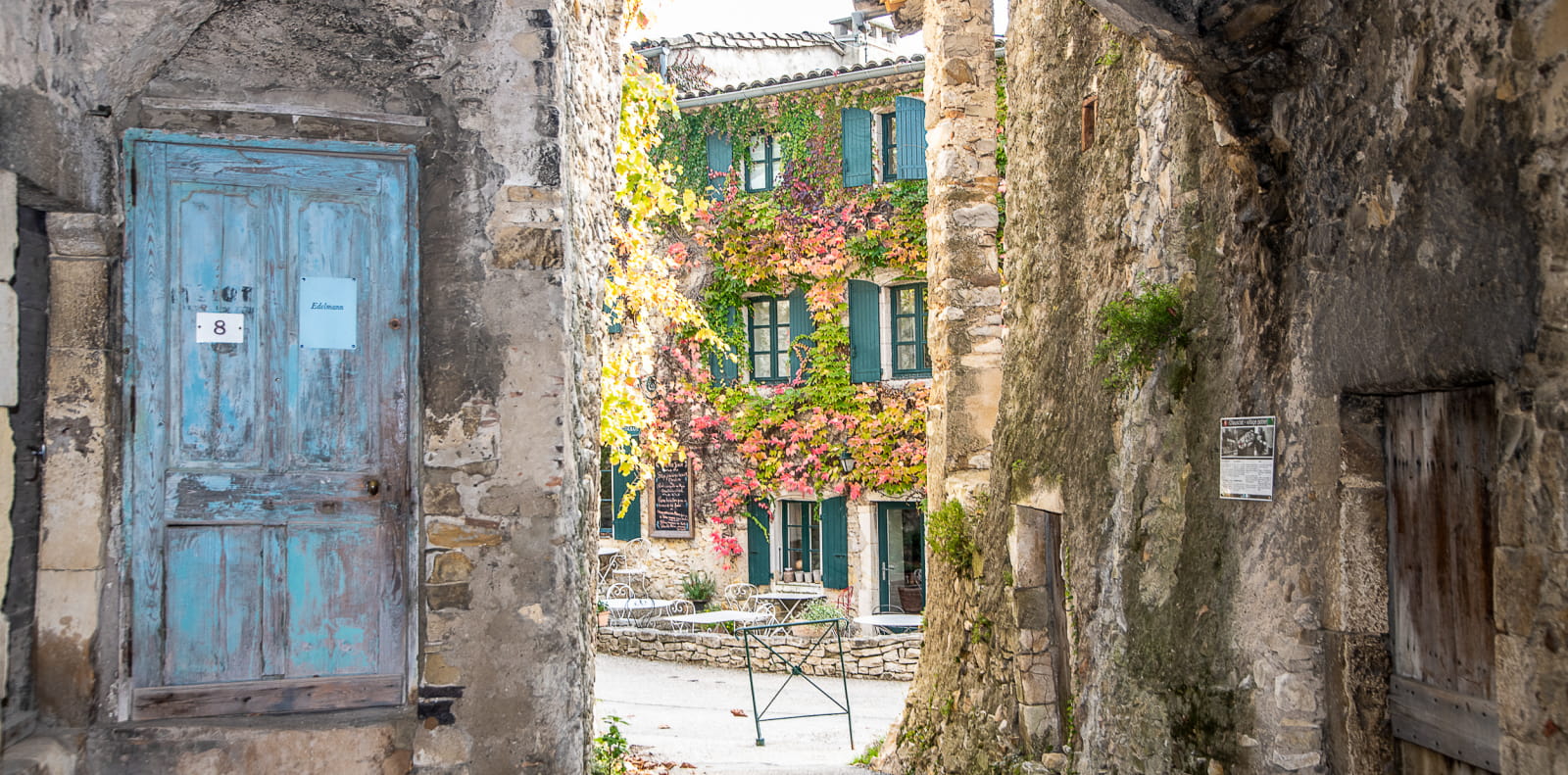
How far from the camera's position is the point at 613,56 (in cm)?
585

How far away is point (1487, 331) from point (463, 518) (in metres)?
3.07

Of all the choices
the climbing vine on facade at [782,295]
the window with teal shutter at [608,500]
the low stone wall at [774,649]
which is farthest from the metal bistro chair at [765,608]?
the window with teal shutter at [608,500]

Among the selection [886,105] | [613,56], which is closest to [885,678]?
[886,105]

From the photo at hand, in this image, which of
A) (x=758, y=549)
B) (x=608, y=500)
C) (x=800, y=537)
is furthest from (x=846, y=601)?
(x=608, y=500)

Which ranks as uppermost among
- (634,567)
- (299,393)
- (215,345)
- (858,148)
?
(858,148)

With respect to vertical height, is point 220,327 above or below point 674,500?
above

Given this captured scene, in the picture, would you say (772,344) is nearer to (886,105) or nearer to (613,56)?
(886,105)

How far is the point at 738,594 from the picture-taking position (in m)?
14.6

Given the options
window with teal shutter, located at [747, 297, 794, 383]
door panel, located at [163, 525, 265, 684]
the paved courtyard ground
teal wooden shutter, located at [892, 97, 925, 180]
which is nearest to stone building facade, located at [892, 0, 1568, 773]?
door panel, located at [163, 525, 265, 684]

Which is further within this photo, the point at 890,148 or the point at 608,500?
the point at 608,500

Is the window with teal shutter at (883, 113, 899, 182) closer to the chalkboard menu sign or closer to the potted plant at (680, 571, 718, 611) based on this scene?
the chalkboard menu sign

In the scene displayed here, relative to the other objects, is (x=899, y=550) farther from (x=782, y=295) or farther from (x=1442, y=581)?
(x=1442, y=581)

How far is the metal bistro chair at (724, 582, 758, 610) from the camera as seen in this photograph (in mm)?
14578

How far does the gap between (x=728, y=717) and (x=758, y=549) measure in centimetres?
445
